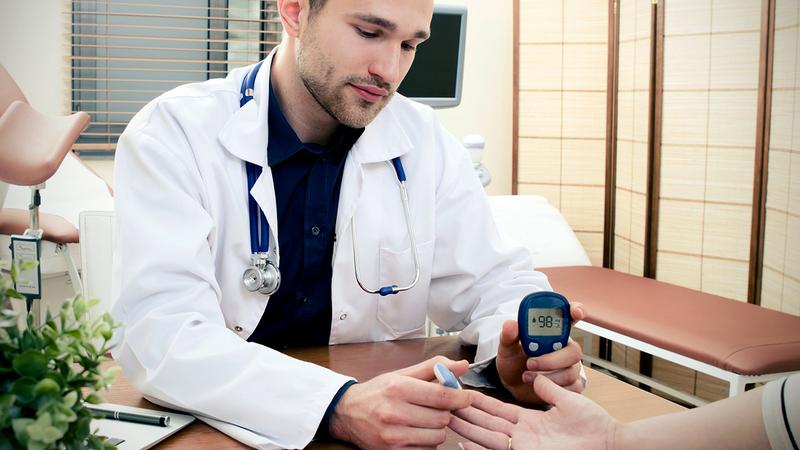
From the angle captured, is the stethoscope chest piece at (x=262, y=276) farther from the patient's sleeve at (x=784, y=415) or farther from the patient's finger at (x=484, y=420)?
the patient's sleeve at (x=784, y=415)

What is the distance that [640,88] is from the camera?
3.59 m

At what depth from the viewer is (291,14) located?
1669 mm

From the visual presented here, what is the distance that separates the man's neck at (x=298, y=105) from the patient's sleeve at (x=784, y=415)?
1.06m

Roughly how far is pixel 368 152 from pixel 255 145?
253 millimetres

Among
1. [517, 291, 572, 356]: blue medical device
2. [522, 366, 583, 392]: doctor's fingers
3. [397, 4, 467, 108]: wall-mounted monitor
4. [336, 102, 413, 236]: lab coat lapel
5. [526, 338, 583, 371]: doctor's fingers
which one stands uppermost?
[397, 4, 467, 108]: wall-mounted monitor

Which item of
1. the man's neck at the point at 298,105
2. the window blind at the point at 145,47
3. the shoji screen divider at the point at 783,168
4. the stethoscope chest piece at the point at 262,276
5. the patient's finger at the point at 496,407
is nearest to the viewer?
the patient's finger at the point at 496,407

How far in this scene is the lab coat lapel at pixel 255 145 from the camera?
1518 mm

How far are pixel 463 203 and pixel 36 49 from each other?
335 cm

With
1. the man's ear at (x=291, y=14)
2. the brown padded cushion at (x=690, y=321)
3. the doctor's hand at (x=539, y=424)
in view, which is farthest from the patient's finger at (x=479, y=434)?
the brown padded cushion at (x=690, y=321)

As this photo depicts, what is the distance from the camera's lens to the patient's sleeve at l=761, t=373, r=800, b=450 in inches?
35.4

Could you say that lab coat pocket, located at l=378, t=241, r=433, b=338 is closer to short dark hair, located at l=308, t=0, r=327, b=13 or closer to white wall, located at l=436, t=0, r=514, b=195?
short dark hair, located at l=308, t=0, r=327, b=13

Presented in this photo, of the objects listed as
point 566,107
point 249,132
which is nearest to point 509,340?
point 249,132

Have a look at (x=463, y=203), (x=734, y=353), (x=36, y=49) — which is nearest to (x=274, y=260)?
(x=463, y=203)

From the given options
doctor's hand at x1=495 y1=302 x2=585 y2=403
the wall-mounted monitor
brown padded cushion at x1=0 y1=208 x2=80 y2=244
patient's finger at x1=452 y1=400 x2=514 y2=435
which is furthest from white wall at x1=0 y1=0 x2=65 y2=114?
patient's finger at x1=452 y1=400 x2=514 y2=435
